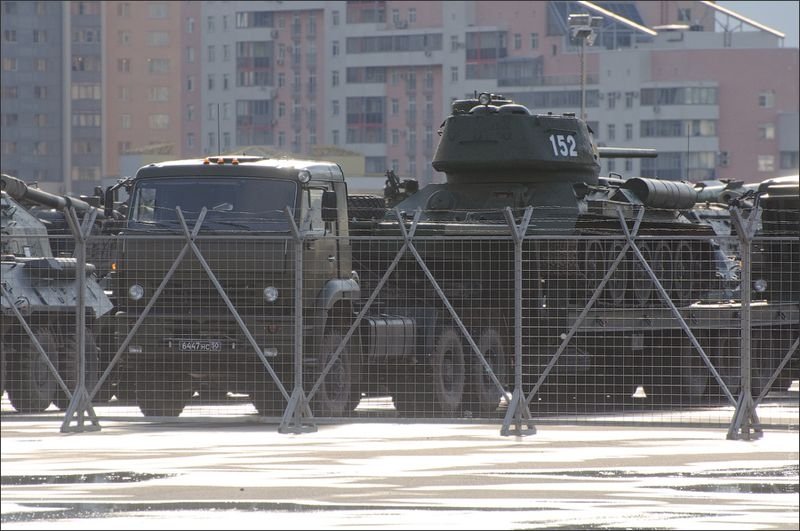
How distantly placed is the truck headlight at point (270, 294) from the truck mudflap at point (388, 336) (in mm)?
1279

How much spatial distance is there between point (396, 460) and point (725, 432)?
144 inches

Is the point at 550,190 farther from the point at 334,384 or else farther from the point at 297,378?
the point at 297,378

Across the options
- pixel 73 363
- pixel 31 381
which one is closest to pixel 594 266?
pixel 73 363

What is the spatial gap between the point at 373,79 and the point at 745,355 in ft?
381

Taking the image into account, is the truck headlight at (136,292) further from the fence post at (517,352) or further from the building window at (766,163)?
the building window at (766,163)

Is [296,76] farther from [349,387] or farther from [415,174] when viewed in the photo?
[349,387]

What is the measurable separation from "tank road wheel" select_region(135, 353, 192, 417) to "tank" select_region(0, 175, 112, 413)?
0.68 meters

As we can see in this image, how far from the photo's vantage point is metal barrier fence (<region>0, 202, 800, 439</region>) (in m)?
19.4

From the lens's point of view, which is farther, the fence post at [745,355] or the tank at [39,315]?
the tank at [39,315]

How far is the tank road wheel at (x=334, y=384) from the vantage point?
2019cm

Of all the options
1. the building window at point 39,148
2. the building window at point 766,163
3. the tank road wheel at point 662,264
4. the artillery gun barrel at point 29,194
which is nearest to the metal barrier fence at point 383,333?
the tank road wheel at point 662,264

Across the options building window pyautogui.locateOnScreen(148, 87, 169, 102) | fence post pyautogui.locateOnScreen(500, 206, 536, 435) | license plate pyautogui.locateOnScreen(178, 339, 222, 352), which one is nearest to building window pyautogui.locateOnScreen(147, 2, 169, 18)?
building window pyautogui.locateOnScreen(148, 87, 169, 102)

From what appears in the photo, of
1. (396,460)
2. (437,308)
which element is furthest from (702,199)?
(396,460)

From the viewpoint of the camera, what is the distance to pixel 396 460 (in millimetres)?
17328
